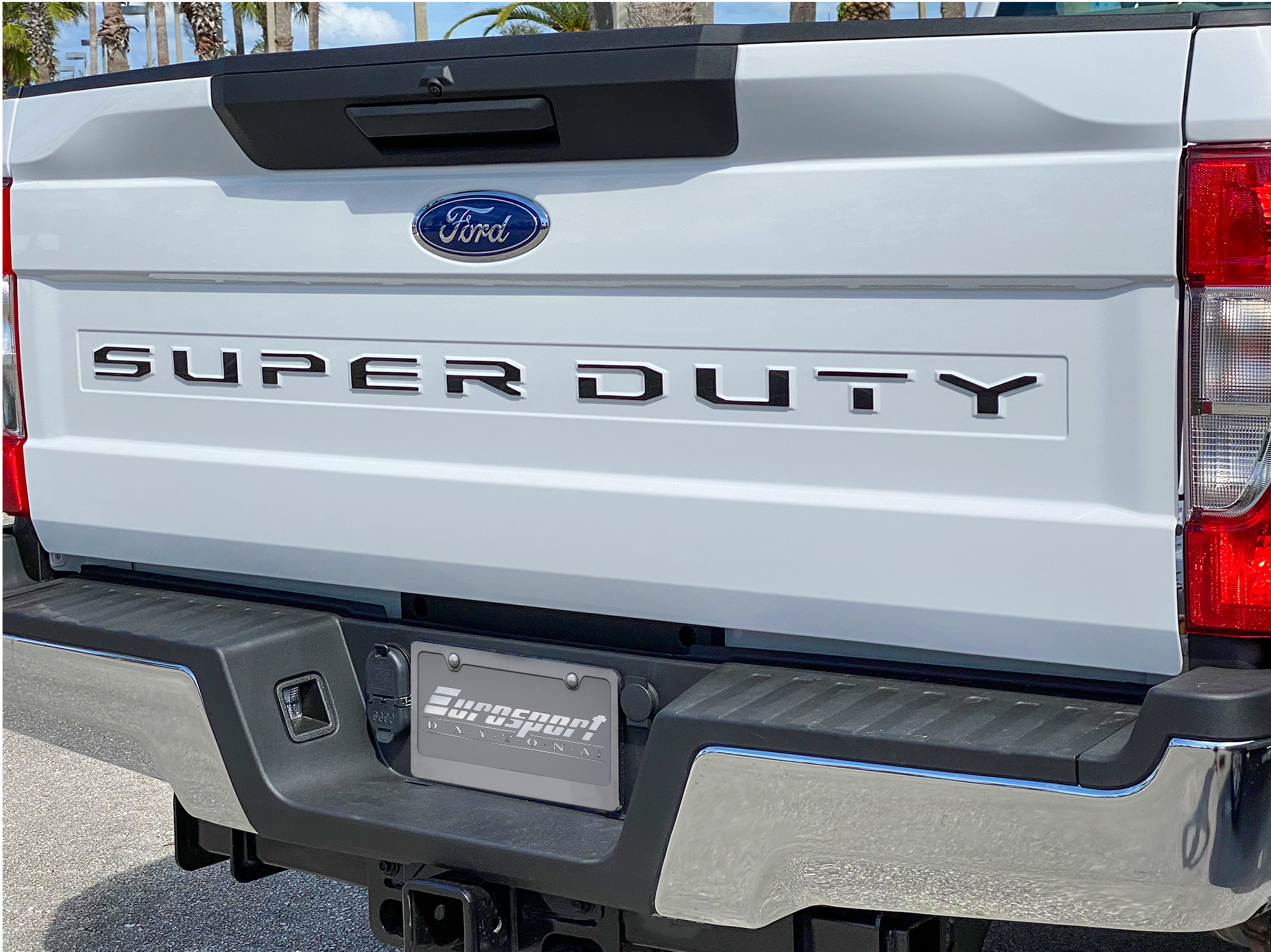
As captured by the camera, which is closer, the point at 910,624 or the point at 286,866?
the point at 910,624

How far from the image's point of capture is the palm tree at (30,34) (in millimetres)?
38344

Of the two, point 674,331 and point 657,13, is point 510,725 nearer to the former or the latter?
point 674,331

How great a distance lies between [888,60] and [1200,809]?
42.7 inches

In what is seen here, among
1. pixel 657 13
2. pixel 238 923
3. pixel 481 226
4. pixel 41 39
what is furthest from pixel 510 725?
pixel 41 39

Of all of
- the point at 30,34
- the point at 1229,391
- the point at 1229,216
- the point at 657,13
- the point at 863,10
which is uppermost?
the point at 30,34

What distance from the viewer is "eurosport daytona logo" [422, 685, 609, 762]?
2400 millimetres

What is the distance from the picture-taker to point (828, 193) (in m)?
2.09

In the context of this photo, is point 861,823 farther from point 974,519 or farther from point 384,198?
point 384,198

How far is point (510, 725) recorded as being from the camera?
2484mm

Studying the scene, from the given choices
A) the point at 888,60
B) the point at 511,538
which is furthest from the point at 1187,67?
the point at 511,538

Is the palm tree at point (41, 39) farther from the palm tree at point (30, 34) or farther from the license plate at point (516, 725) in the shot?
the license plate at point (516, 725)

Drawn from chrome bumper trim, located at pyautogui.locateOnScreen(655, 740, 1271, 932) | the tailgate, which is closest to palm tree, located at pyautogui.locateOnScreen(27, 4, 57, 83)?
the tailgate

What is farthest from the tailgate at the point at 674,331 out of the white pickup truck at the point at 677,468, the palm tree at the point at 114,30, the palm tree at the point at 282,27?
the palm tree at the point at 114,30

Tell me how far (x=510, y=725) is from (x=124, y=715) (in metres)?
0.72
